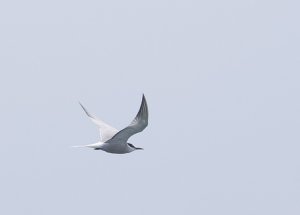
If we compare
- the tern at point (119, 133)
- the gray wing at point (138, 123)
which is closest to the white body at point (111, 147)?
the tern at point (119, 133)

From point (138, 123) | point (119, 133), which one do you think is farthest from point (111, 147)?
point (138, 123)

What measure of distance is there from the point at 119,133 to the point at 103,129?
13.9 feet

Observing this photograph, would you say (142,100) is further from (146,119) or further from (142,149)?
(142,149)

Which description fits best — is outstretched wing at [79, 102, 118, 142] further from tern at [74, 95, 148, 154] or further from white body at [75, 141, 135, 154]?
white body at [75, 141, 135, 154]

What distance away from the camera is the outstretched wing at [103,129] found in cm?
2902

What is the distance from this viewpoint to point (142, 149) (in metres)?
28.7

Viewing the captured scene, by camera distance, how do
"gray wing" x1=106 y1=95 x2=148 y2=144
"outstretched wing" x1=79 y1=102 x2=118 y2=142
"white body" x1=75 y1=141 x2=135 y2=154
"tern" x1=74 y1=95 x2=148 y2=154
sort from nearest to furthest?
"gray wing" x1=106 y1=95 x2=148 y2=144 → "tern" x1=74 y1=95 x2=148 y2=154 → "white body" x1=75 y1=141 x2=135 y2=154 → "outstretched wing" x1=79 y1=102 x2=118 y2=142

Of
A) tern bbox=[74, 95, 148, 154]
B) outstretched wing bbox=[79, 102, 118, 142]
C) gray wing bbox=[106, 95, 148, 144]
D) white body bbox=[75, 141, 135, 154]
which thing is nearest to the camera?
gray wing bbox=[106, 95, 148, 144]

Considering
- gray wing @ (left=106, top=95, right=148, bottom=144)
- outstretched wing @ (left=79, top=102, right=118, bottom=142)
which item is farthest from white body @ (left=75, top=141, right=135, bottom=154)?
outstretched wing @ (left=79, top=102, right=118, bottom=142)

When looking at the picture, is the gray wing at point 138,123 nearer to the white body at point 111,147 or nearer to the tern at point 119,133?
the tern at point 119,133

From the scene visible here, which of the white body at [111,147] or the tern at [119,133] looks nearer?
the tern at [119,133]

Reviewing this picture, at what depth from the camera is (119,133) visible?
25.7 m

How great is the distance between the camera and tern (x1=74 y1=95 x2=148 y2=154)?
80.3ft

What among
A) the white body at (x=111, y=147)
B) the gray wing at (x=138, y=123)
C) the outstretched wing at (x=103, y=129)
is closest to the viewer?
the gray wing at (x=138, y=123)
